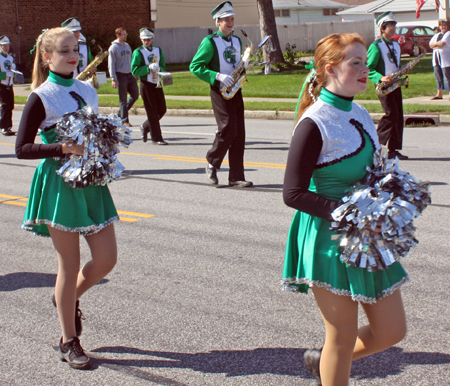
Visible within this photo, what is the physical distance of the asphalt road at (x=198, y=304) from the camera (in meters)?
3.89

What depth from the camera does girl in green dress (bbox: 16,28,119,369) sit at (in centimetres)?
390

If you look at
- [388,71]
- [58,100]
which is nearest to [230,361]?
[58,100]

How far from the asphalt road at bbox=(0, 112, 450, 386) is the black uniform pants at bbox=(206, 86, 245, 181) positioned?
1.16 feet

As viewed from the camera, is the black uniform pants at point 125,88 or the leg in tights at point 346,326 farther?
the black uniform pants at point 125,88

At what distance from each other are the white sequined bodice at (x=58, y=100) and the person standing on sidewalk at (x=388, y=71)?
6369 mm

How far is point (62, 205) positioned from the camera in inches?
154

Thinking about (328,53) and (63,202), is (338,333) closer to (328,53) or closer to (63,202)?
(328,53)

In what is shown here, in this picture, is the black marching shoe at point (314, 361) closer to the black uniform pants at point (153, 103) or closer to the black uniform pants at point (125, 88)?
the black uniform pants at point (153, 103)

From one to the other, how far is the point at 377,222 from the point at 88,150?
1.83 metres

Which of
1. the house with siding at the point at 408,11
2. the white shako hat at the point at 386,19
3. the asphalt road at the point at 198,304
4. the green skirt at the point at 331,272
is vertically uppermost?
the house with siding at the point at 408,11

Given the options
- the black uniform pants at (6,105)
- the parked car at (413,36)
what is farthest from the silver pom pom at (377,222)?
the parked car at (413,36)

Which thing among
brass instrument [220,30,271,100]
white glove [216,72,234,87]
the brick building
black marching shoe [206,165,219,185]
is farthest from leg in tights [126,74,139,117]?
the brick building

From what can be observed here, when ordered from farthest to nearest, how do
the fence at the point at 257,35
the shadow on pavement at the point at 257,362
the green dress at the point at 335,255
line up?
the fence at the point at 257,35, the shadow on pavement at the point at 257,362, the green dress at the point at 335,255

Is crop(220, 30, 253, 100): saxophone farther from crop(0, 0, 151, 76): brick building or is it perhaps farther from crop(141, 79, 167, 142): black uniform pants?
crop(0, 0, 151, 76): brick building
